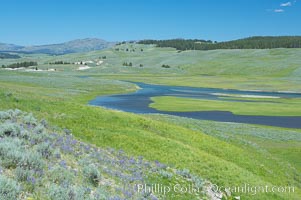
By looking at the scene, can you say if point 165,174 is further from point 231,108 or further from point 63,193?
point 231,108

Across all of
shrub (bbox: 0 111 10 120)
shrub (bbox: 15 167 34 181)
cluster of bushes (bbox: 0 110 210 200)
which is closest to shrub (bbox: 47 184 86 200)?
cluster of bushes (bbox: 0 110 210 200)

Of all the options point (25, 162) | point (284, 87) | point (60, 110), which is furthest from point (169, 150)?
point (284, 87)

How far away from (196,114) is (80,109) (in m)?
42.4

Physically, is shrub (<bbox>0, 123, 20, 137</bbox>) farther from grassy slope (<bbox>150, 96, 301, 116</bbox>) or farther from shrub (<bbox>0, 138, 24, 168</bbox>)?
grassy slope (<bbox>150, 96, 301, 116</bbox>)

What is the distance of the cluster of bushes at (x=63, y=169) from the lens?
10.6 m

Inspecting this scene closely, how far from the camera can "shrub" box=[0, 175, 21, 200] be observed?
352 inches

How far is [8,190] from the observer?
9.14m

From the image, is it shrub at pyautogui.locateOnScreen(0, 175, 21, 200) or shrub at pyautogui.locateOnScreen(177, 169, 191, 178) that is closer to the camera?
shrub at pyautogui.locateOnScreen(0, 175, 21, 200)

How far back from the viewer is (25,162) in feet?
38.4

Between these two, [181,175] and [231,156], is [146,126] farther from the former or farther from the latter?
[181,175]

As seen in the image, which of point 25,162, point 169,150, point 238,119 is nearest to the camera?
point 25,162

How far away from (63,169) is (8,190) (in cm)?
382

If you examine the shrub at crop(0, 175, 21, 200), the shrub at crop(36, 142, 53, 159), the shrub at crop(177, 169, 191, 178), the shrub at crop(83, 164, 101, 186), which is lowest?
the shrub at crop(177, 169, 191, 178)

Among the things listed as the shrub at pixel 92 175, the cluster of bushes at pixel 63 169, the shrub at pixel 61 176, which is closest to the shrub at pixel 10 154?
the cluster of bushes at pixel 63 169
